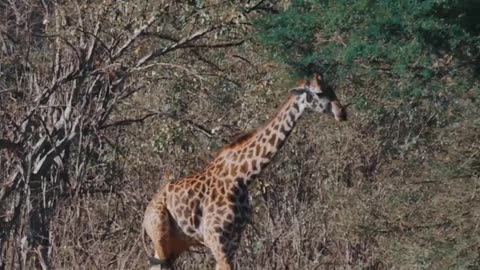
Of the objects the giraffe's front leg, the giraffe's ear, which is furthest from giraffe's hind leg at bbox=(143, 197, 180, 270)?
the giraffe's ear

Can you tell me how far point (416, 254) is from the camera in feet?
44.4

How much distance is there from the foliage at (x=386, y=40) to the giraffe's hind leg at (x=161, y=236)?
7.29 ft

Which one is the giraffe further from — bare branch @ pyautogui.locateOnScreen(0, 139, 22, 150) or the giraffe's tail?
bare branch @ pyautogui.locateOnScreen(0, 139, 22, 150)

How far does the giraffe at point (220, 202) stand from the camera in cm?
1135

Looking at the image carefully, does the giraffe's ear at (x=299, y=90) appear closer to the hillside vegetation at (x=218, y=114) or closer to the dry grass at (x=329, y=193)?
the hillside vegetation at (x=218, y=114)

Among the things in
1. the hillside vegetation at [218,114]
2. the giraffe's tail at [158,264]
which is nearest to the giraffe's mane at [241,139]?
the hillside vegetation at [218,114]

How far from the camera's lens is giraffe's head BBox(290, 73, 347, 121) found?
11.1 meters

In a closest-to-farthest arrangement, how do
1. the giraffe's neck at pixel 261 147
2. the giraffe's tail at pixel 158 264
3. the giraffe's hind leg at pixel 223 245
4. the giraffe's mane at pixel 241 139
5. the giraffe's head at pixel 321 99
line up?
the giraffe's head at pixel 321 99 < the giraffe's hind leg at pixel 223 245 < the giraffe's neck at pixel 261 147 < the giraffe's tail at pixel 158 264 < the giraffe's mane at pixel 241 139

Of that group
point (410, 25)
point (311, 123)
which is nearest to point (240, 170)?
point (410, 25)

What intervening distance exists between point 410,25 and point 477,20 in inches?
33.7

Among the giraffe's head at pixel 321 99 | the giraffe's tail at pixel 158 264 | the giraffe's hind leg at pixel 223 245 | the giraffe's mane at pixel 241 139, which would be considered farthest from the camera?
the giraffe's mane at pixel 241 139

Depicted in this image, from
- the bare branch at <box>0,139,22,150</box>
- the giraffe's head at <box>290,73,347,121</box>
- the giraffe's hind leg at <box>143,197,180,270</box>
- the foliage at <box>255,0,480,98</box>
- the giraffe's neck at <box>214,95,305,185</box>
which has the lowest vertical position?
the giraffe's hind leg at <box>143,197,180,270</box>

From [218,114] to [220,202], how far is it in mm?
2894

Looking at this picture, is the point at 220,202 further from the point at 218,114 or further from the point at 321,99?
the point at 218,114
